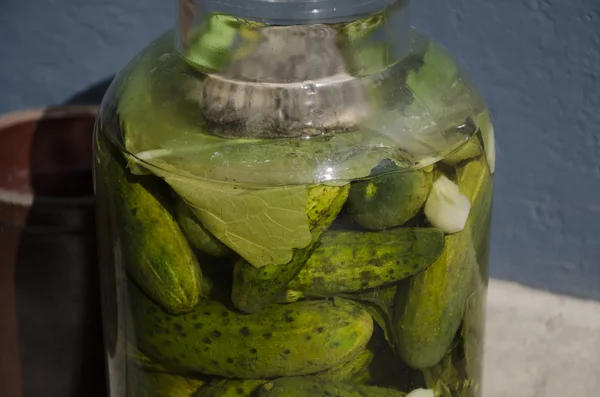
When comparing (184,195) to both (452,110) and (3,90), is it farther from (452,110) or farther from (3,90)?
(3,90)

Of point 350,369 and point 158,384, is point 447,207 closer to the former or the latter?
point 350,369

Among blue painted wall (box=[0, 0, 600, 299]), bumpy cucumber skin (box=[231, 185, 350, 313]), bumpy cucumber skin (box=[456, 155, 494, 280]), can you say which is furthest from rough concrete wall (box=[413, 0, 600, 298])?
bumpy cucumber skin (box=[231, 185, 350, 313])

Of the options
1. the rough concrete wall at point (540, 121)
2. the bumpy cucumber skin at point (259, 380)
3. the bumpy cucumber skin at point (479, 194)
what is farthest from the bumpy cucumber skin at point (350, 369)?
the rough concrete wall at point (540, 121)

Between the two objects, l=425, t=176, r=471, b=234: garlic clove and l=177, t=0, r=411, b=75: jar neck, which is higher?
l=177, t=0, r=411, b=75: jar neck

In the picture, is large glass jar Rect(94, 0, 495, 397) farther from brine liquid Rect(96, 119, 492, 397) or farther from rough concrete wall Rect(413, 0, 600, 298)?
rough concrete wall Rect(413, 0, 600, 298)

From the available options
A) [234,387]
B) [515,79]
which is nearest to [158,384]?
[234,387]

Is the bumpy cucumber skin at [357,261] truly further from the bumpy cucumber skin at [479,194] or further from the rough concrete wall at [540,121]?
the rough concrete wall at [540,121]

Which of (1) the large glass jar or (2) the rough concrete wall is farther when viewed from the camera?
(2) the rough concrete wall

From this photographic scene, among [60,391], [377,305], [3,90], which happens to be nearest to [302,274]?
[377,305]
